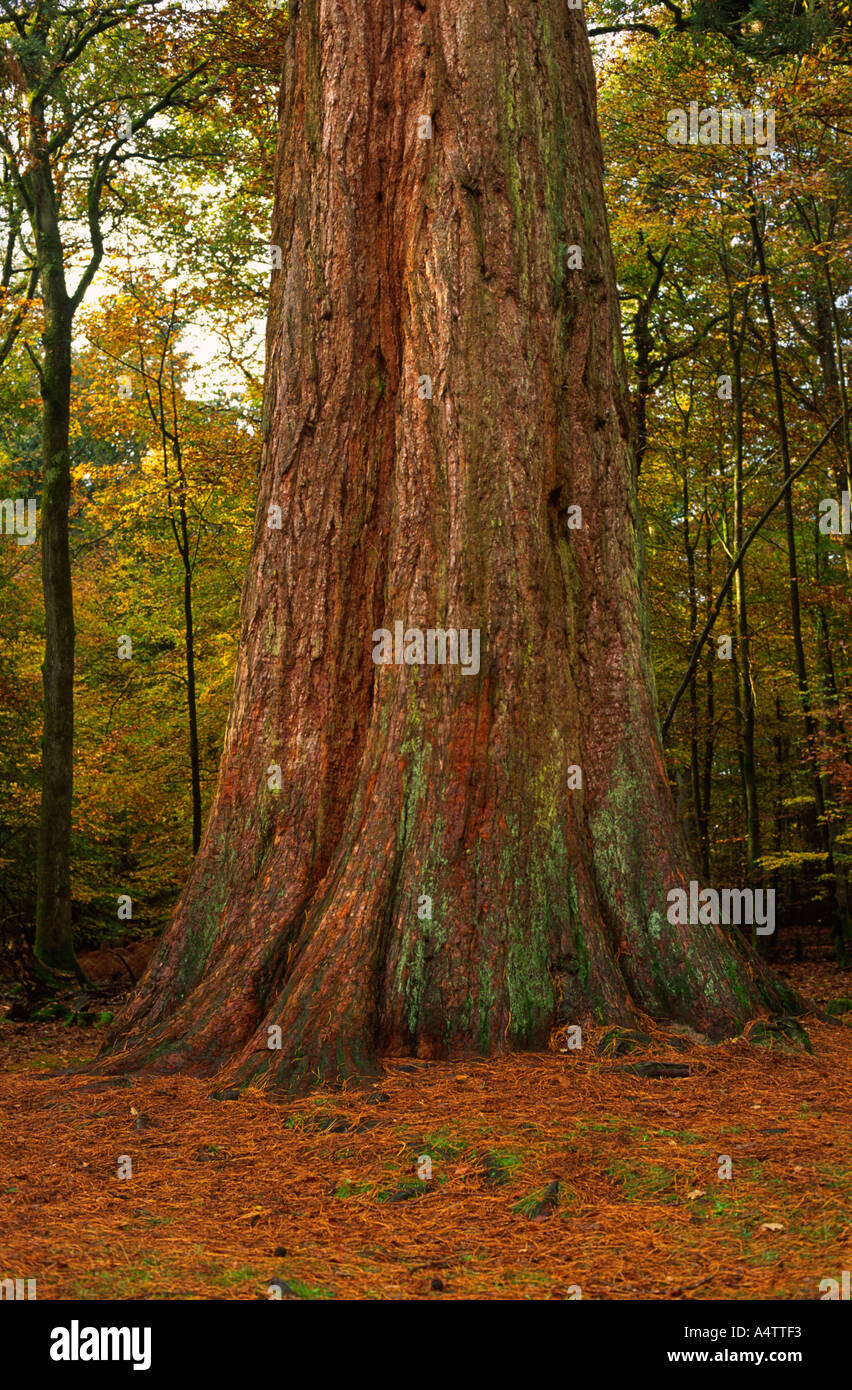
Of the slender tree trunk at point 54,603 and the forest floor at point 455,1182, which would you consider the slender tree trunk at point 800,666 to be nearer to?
the forest floor at point 455,1182

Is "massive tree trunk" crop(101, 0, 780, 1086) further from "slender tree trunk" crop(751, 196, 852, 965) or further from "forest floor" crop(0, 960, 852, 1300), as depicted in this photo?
"slender tree trunk" crop(751, 196, 852, 965)

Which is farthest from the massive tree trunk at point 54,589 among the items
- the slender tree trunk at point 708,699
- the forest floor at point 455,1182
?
the slender tree trunk at point 708,699

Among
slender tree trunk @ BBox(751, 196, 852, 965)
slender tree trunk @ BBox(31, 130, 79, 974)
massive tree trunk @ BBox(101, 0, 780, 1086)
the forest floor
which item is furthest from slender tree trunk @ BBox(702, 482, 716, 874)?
the forest floor

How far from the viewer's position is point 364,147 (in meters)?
5.87

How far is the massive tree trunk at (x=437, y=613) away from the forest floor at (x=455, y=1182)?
0.37 meters

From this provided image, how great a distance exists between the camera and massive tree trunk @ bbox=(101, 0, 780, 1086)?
4945 millimetres

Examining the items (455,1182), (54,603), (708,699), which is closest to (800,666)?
(708,699)

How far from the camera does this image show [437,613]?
5.30 meters

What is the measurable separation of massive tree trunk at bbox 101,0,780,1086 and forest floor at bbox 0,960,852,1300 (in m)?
0.37

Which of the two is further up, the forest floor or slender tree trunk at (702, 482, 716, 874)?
slender tree trunk at (702, 482, 716, 874)

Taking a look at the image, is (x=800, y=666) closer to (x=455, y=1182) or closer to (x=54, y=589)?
(x=54, y=589)
